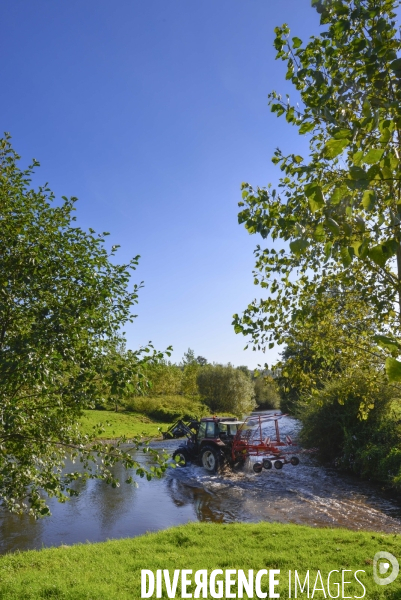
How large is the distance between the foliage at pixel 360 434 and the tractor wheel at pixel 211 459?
461cm

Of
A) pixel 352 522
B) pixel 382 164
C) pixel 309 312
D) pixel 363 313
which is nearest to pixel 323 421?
pixel 352 522

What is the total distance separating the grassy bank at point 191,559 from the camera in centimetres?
634

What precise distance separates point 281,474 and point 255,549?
948cm

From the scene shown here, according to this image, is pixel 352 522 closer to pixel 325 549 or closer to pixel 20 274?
pixel 325 549

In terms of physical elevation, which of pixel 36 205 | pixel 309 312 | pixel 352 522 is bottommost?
pixel 352 522

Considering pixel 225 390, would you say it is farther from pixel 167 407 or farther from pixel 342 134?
pixel 342 134

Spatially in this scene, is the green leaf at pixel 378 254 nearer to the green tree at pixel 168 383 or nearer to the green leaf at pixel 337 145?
the green leaf at pixel 337 145

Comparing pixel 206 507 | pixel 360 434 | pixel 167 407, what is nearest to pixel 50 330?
pixel 206 507

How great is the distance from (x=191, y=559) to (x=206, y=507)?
546 centimetres

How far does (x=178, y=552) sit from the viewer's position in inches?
329

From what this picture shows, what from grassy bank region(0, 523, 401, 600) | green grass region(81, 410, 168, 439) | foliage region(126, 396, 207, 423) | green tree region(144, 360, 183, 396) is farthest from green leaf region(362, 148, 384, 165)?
green tree region(144, 360, 183, 396)

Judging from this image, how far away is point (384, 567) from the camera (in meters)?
7.05

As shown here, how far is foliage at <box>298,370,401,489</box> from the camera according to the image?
15.8m

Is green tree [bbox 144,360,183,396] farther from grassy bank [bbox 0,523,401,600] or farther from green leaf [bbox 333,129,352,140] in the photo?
green leaf [bbox 333,129,352,140]
